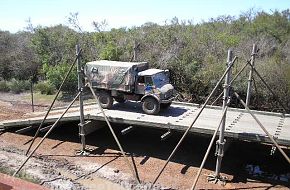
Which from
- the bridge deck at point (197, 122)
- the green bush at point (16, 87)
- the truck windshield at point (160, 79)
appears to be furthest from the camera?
the green bush at point (16, 87)

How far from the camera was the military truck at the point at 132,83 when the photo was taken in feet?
46.0

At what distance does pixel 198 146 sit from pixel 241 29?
2293cm

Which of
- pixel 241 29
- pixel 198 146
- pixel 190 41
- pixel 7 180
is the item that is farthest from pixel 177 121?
pixel 241 29

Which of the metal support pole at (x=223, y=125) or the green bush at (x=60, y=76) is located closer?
the metal support pole at (x=223, y=125)

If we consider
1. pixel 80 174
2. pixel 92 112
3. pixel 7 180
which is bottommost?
pixel 80 174

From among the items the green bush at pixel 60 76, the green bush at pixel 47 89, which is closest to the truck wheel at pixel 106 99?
the green bush at pixel 60 76

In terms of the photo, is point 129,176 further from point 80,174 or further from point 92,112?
point 92,112

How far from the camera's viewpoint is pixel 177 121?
13367 millimetres

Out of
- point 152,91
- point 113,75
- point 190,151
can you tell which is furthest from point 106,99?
point 190,151

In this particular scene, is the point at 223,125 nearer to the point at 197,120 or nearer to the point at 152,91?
the point at 197,120

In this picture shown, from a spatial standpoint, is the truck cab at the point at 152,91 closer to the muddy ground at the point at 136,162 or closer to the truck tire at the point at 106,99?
the truck tire at the point at 106,99

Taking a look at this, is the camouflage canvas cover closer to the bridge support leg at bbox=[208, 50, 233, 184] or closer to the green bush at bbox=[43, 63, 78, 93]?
the bridge support leg at bbox=[208, 50, 233, 184]

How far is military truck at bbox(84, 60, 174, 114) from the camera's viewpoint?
14.0 metres

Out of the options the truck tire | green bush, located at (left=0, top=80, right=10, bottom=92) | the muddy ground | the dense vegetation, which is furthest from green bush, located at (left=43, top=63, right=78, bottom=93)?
the truck tire
